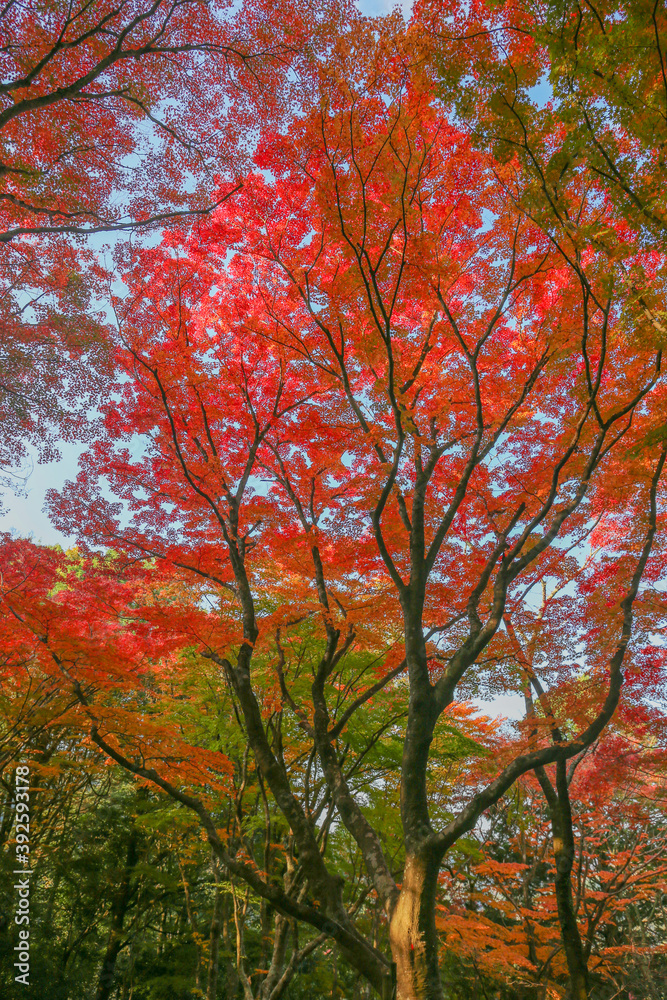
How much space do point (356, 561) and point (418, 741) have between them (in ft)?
10.5

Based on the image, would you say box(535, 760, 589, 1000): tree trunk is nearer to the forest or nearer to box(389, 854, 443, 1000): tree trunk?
the forest

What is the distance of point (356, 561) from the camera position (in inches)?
288

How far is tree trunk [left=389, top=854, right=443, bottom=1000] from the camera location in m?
3.58

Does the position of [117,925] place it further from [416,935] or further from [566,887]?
[416,935]

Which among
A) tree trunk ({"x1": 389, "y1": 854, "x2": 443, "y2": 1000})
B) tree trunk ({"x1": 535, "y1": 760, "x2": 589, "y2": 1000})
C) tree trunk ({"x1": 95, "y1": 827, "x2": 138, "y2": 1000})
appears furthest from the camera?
tree trunk ({"x1": 95, "y1": 827, "x2": 138, "y2": 1000})

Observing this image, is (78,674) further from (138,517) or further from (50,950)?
(50,950)

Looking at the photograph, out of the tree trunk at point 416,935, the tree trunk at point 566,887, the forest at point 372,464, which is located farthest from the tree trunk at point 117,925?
the tree trunk at point 416,935

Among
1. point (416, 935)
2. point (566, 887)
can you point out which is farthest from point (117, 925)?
point (416, 935)

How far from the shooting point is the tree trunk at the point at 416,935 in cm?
358

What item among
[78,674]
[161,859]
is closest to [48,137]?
[78,674]

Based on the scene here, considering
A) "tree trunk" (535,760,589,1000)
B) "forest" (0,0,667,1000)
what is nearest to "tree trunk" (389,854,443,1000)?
"forest" (0,0,667,1000)

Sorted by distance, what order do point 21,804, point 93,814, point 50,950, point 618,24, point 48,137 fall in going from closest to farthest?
point 618,24 < point 48,137 < point 21,804 < point 50,950 < point 93,814

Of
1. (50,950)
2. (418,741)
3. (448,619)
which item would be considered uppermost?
(448,619)

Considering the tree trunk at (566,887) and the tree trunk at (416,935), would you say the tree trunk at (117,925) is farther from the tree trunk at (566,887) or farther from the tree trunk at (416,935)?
the tree trunk at (416,935)
